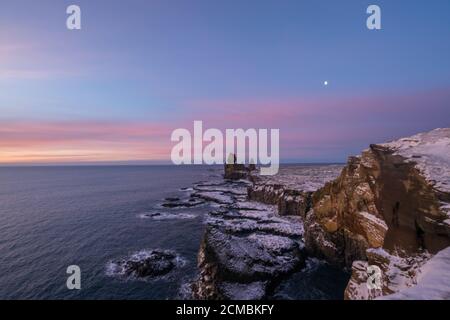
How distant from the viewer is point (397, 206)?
21.8 meters

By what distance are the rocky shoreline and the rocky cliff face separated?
0.06 m

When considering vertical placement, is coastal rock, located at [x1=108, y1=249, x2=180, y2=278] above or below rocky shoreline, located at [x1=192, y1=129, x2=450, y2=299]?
below

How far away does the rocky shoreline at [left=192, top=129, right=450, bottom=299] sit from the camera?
1784 centimetres

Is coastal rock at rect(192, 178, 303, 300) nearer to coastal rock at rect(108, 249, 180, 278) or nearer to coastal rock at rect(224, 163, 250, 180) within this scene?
coastal rock at rect(108, 249, 180, 278)

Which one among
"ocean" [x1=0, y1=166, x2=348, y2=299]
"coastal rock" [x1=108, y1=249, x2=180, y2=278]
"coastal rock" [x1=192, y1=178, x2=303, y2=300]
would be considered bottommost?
"ocean" [x1=0, y1=166, x2=348, y2=299]

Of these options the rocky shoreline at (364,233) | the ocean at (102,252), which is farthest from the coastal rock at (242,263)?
the ocean at (102,252)

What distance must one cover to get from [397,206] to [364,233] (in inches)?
418

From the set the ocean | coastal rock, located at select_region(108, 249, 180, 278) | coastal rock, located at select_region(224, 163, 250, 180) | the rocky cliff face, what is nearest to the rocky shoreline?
the rocky cliff face

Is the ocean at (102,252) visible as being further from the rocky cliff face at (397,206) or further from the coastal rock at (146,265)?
the rocky cliff face at (397,206)

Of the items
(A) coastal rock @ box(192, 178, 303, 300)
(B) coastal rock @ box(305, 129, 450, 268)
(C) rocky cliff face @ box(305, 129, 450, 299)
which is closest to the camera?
(C) rocky cliff face @ box(305, 129, 450, 299)

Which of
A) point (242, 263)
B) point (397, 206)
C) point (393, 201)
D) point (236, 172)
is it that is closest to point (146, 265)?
point (242, 263)

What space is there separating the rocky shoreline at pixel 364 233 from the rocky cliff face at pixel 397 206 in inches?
2.4

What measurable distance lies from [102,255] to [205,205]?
42400mm
